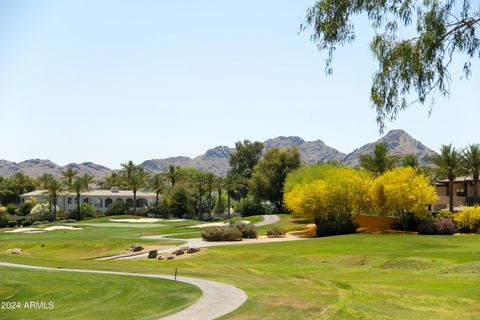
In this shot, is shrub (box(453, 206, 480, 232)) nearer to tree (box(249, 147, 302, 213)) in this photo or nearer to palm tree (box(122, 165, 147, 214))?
tree (box(249, 147, 302, 213))

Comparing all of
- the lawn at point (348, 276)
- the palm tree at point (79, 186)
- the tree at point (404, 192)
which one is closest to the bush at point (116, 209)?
the palm tree at point (79, 186)

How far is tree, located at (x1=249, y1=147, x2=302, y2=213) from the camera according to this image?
109312mm

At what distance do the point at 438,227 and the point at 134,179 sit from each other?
78.0 metres

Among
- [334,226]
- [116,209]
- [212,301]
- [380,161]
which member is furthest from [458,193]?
[212,301]

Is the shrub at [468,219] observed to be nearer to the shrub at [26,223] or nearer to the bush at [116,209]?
the shrub at [26,223]

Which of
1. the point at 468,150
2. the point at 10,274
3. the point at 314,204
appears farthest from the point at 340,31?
the point at 468,150

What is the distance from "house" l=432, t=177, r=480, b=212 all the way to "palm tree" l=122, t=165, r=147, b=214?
213 feet

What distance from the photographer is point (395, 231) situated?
217ft

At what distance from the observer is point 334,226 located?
6381 cm

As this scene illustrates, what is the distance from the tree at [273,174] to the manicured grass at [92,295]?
81.5 meters

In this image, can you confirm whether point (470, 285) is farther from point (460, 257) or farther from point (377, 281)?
point (460, 257)

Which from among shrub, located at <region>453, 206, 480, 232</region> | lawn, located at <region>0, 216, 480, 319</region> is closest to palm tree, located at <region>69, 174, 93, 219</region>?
lawn, located at <region>0, 216, 480, 319</region>

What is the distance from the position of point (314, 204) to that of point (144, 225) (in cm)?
4396

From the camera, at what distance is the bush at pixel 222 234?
200 ft
